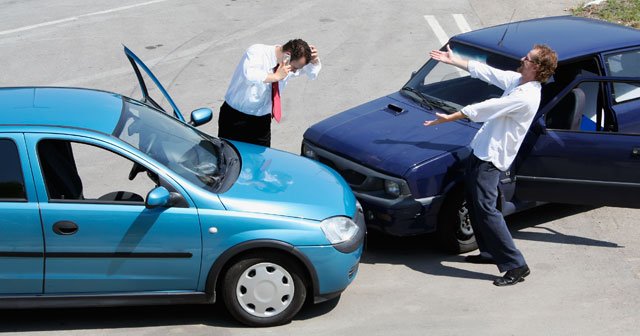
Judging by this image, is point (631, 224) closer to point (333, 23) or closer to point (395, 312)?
point (395, 312)

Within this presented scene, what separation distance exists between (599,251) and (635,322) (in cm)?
134

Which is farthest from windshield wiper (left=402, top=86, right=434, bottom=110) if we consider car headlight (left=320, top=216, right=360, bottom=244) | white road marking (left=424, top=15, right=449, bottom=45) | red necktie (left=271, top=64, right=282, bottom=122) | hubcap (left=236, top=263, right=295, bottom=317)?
white road marking (left=424, top=15, right=449, bottom=45)

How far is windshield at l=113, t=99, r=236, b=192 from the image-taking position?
22.1ft

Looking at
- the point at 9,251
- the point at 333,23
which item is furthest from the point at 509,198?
the point at 333,23

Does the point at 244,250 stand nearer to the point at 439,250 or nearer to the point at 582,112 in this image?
the point at 439,250

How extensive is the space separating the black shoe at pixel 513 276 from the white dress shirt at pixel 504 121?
32.7 inches

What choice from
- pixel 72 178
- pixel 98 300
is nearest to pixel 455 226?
pixel 98 300

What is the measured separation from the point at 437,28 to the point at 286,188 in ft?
30.6

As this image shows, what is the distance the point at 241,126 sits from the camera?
870cm

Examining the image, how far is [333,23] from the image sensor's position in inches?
634

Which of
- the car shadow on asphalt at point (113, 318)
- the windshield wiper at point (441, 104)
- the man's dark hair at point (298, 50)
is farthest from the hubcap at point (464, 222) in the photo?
the car shadow on asphalt at point (113, 318)

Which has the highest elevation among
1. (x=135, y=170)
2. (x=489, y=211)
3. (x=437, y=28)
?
(x=135, y=170)

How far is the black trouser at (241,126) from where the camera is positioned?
868 cm

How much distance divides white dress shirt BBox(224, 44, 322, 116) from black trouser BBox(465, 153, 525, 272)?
2037 millimetres
